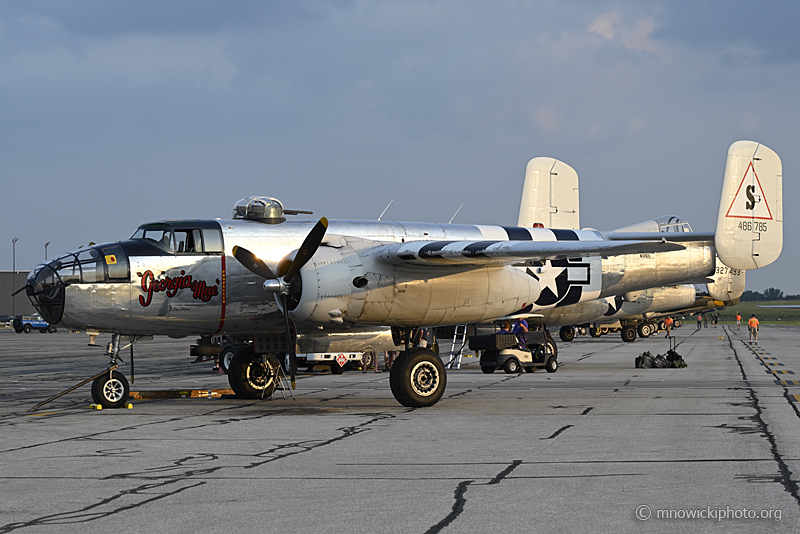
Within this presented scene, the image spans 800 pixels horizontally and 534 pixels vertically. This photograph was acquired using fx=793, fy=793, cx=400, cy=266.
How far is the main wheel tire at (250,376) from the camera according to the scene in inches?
753

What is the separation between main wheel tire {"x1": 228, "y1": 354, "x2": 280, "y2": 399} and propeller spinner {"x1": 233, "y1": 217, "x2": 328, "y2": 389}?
10.8 ft

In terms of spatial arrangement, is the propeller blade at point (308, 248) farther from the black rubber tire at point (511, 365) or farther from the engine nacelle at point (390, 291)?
the black rubber tire at point (511, 365)

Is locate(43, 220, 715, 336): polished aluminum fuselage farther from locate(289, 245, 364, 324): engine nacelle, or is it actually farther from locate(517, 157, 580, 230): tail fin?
locate(517, 157, 580, 230): tail fin

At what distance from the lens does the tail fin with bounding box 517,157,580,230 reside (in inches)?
1177

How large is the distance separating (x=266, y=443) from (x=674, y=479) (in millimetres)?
6056

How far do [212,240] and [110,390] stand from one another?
13.1ft

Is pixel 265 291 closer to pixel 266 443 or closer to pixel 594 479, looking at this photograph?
pixel 266 443

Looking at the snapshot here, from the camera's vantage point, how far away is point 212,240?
17.0 meters

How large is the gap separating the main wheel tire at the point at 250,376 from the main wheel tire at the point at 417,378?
12.9 feet

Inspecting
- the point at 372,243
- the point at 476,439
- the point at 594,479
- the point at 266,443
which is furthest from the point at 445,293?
the point at 594,479

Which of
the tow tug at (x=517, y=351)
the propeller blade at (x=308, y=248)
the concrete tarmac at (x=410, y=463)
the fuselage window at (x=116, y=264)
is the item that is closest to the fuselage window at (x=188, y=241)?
the fuselage window at (x=116, y=264)

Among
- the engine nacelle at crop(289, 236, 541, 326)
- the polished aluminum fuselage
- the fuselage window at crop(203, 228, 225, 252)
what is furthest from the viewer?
the fuselage window at crop(203, 228, 225, 252)

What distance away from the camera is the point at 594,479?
29.6 feet

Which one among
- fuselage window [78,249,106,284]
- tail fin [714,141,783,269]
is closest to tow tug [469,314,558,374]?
tail fin [714,141,783,269]
